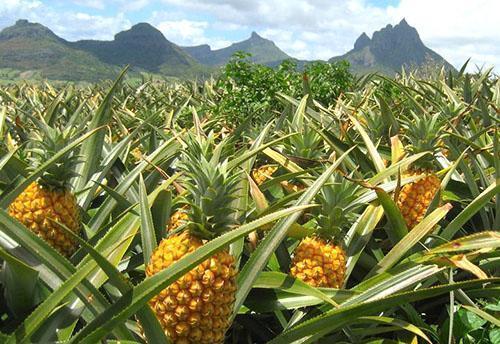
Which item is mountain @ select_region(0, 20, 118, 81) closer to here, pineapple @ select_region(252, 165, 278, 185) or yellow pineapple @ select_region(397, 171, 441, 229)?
pineapple @ select_region(252, 165, 278, 185)

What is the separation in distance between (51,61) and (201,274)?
155767 millimetres

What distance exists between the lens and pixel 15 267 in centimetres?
138

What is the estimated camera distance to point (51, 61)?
143 m

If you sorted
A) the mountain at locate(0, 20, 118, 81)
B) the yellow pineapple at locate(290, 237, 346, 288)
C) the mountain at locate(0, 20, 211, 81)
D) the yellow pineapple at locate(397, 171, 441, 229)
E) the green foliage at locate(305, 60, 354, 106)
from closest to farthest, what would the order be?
the yellow pineapple at locate(290, 237, 346, 288) < the yellow pineapple at locate(397, 171, 441, 229) < the green foliage at locate(305, 60, 354, 106) < the mountain at locate(0, 20, 118, 81) < the mountain at locate(0, 20, 211, 81)

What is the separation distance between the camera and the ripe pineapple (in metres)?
1.80

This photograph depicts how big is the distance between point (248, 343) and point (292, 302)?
30 centimetres

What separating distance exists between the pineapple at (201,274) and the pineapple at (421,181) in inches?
42.8

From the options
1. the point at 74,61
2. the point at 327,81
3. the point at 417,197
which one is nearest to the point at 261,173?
the point at 417,197

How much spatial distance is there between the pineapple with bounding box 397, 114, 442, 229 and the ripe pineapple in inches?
56.6

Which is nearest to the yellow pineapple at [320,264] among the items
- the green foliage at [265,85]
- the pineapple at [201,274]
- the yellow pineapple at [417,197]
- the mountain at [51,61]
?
the pineapple at [201,274]

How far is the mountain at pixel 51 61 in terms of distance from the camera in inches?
4919

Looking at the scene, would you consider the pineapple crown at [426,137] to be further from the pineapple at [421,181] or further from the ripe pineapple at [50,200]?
the ripe pineapple at [50,200]

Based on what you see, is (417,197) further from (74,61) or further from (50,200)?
(74,61)

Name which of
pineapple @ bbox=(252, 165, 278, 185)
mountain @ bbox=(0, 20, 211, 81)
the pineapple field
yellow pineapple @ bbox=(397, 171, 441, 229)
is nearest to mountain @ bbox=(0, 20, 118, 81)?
mountain @ bbox=(0, 20, 211, 81)
